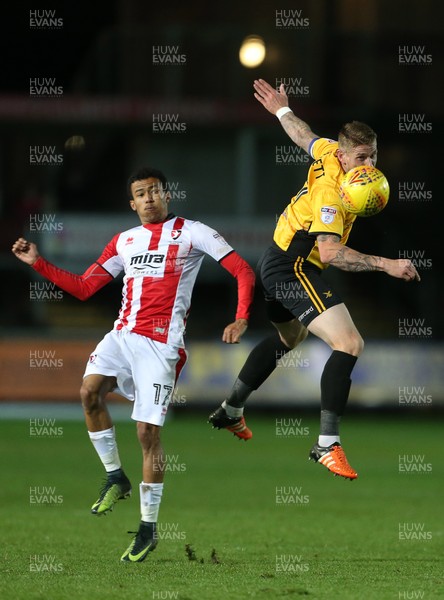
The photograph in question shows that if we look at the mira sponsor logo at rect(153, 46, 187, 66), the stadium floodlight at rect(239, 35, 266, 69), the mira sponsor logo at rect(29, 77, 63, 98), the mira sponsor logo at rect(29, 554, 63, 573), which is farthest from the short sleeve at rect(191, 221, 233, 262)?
the mira sponsor logo at rect(29, 77, 63, 98)

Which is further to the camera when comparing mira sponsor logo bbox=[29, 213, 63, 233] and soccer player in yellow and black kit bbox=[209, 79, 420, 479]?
mira sponsor logo bbox=[29, 213, 63, 233]

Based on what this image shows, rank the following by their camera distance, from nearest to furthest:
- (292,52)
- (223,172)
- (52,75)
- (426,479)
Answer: (426,479), (292,52), (223,172), (52,75)

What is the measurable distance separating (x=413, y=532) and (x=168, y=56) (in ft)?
53.1

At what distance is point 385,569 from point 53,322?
17.9 m

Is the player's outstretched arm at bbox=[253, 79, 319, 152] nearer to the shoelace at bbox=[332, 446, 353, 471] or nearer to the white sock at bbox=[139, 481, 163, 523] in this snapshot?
the shoelace at bbox=[332, 446, 353, 471]

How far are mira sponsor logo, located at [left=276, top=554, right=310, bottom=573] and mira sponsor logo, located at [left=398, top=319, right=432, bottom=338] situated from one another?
14318 mm

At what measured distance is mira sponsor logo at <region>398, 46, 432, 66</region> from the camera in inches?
1043

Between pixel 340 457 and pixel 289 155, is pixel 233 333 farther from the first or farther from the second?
pixel 289 155

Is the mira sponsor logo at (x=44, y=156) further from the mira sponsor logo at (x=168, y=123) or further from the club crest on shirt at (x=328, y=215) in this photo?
the club crest on shirt at (x=328, y=215)

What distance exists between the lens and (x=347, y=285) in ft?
84.0

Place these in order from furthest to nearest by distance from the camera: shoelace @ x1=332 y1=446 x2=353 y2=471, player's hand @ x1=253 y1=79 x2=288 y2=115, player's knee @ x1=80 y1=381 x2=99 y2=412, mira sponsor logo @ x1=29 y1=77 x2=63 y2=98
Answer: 1. mira sponsor logo @ x1=29 y1=77 x2=63 y2=98
2. player's hand @ x1=253 y1=79 x2=288 y2=115
3. player's knee @ x1=80 y1=381 x2=99 y2=412
4. shoelace @ x1=332 y1=446 x2=353 y2=471

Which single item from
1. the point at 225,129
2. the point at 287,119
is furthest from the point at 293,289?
the point at 225,129

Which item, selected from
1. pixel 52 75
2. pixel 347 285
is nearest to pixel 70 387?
pixel 347 285

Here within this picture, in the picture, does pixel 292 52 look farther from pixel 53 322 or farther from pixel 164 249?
pixel 164 249
